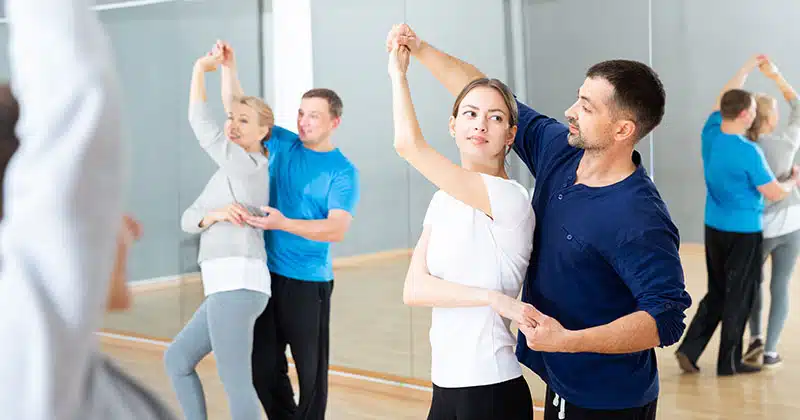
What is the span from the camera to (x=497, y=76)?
4.63m

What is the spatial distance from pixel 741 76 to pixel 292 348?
7.41ft

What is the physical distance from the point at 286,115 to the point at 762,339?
2.45m

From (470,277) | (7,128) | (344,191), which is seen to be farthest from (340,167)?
(7,128)

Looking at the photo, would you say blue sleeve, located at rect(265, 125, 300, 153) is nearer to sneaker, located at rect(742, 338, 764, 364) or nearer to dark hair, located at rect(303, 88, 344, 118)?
dark hair, located at rect(303, 88, 344, 118)

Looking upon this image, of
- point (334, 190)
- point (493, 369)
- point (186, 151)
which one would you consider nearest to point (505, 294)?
point (493, 369)

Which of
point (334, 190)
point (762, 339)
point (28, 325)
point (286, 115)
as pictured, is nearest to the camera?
point (28, 325)

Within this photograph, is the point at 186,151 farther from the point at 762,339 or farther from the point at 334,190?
the point at 762,339

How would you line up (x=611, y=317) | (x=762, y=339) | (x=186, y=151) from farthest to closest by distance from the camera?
(x=186, y=151) < (x=762, y=339) < (x=611, y=317)

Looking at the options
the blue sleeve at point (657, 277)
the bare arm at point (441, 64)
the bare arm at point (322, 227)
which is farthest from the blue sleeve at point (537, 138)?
the bare arm at point (322, 227)

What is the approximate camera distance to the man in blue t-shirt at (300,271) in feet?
12.0

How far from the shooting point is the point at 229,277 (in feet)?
11.7

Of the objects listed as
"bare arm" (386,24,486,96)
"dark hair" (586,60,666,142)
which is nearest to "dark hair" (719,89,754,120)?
"bare arm" (386,24,486,96)

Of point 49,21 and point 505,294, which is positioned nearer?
point 49,21

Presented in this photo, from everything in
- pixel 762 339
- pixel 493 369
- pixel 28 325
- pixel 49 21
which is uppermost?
pixel 49 21
